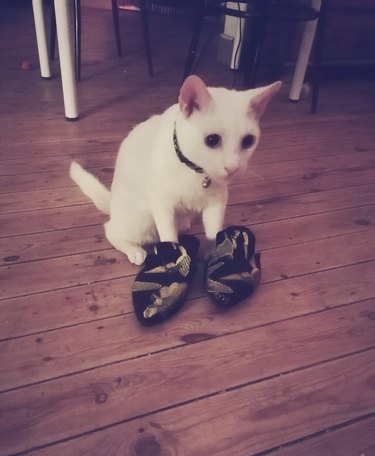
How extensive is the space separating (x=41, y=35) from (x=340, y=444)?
2.39 metres

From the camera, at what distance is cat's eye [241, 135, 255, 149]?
89cm

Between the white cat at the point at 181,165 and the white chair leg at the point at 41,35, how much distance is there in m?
1.31

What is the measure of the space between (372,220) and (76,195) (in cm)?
114

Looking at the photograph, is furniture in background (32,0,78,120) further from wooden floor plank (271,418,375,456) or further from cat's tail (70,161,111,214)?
wooden floor plank (271,418,375,456)

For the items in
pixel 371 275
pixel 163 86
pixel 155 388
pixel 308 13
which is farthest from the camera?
pixel 163 86

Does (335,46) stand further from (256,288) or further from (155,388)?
(155,388)

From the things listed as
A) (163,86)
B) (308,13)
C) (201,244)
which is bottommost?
(163,86)

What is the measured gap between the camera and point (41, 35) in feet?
7.23

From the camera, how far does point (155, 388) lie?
833 millimetres

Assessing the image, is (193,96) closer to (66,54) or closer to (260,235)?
(260,235)

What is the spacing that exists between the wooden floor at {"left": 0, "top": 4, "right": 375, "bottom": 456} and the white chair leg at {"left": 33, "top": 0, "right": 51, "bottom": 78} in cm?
68

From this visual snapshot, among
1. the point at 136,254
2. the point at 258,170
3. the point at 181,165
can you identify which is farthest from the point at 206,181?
the point at 258,170

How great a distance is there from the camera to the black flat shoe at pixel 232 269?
39.7 inches

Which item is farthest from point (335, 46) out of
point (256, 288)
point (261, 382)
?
point (261, 382)
